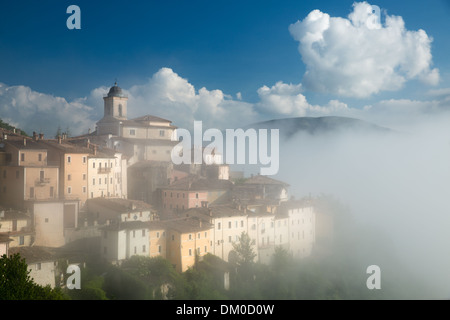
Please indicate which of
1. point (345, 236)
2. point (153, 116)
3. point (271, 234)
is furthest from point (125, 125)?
point (345, 236)

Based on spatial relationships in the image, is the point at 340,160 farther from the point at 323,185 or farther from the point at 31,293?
the point at 31,293

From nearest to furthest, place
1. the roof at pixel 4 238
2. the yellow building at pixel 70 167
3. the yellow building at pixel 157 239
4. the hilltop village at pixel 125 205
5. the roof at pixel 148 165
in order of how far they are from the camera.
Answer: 1. the roof at pixel 4 238
2. the hilltop village at pixel 125 205
3. the yellow building at pixel 157 239
4. the yellow building at pixel 70 167
5. the roof at pixel 148 165

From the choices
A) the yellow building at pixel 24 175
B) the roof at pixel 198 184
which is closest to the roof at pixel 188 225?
the roof at pixel 198 184

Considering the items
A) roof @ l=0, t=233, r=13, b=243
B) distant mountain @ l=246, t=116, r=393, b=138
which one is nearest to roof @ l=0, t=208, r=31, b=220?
roof @ l=0, t=233, r=13, b=243

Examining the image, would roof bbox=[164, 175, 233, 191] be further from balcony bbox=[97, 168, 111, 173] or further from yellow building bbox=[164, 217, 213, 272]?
yellow building bbox=[164, 217, 213, 272]

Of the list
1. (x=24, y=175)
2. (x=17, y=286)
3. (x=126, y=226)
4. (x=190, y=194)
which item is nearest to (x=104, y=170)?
(x=24, y=175)

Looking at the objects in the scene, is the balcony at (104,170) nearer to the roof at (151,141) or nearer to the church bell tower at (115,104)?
the roof at (151,141)
